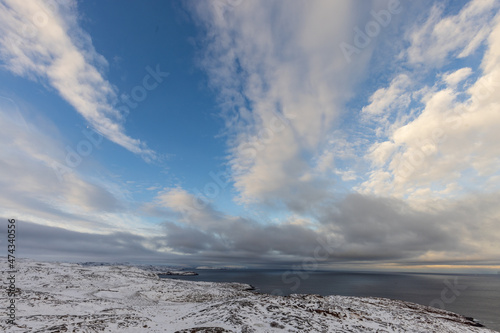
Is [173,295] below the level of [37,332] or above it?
below

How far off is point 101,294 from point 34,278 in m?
31.5

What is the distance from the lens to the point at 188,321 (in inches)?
1111

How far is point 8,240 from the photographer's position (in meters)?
21.2

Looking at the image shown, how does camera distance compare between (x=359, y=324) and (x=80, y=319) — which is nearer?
(x=80, y=319)

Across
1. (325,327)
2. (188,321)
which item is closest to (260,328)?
(325,327)

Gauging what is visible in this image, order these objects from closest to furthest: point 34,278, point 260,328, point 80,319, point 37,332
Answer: point 37,332 → point 260,328 → point 80,319 → point 34,278

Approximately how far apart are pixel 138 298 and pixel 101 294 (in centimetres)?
796

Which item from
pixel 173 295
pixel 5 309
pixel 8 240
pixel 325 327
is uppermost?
pixel 8 240

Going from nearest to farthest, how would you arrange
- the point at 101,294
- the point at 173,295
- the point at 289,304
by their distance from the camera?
the point at 289,304 < the point at 101,294 < the point at 173,295

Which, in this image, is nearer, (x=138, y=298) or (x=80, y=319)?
(x=80, y=319)

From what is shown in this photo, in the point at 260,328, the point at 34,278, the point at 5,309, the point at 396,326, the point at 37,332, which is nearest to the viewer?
the point at 37,332

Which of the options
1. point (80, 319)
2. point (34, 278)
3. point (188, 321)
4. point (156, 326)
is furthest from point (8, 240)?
point (34, 278)

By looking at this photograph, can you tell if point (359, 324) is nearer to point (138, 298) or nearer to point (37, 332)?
point (37, 332)

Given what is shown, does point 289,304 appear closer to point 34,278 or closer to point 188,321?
point 188,321
